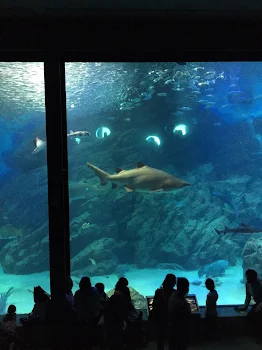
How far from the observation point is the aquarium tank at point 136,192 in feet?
41.7

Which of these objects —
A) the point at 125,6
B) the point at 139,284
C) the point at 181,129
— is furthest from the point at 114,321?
the point at 181,129

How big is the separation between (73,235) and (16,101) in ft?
32.2

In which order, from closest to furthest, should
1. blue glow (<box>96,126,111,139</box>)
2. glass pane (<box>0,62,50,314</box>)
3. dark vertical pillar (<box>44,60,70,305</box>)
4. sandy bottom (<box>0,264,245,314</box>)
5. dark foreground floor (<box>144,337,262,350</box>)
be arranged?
dark foreground floor (<box>144,337,262,350</box>) → dark vertical pillar (<box>44,60,70,305</box>) → sandy bottom (<box>0,264,245,314</box>) → glass pane (<box>0,62,50,314</box>) → blue glow (<box>96,126,111,139</box>)

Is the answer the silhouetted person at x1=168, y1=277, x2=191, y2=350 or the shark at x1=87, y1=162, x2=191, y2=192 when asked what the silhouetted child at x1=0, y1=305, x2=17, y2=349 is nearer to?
the silhouetted person at x1=168, y1=277, x2=191, y2=350

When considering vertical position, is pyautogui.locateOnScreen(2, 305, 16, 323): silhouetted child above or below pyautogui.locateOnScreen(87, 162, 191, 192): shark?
below

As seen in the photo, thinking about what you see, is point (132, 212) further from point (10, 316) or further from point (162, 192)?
point (10, 316)

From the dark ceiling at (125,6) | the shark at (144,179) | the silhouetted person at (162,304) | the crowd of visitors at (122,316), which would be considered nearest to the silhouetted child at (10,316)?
the crowd of visitors at (122,316)

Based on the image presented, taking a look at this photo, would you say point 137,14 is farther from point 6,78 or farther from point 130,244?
point 6,78

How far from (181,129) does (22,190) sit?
8.93 m

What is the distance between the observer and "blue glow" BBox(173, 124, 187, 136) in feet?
55.8

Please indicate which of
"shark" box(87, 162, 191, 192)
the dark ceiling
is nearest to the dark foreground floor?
"shark" box(87, 162, 191, 192)

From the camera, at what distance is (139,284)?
12.7 metres

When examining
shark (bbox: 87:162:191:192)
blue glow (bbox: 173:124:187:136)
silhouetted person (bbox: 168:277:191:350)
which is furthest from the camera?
blue glow (bbox: 173:124:187:136)

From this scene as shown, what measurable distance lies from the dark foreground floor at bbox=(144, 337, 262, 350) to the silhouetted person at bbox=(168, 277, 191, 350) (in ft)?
2.48
